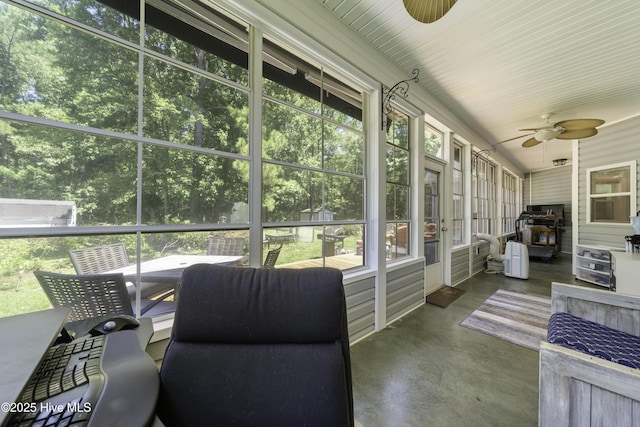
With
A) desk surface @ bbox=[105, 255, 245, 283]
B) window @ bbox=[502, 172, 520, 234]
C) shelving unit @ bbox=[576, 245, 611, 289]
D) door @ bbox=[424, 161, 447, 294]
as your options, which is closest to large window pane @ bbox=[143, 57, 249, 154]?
desk surface @ bbox=[105, 255, 245, 283]

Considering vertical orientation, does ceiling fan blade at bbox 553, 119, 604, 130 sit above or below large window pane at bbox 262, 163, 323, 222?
above

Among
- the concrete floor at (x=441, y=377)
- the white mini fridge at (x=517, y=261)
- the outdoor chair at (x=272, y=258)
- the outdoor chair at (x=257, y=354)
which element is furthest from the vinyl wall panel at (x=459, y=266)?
the outdoor chair at (x=257, y=354)

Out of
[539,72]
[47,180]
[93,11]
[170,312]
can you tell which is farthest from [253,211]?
[539,72]

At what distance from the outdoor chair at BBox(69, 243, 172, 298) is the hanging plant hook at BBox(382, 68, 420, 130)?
8.08 ft

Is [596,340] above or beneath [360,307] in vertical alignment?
above

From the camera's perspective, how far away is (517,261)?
429cm

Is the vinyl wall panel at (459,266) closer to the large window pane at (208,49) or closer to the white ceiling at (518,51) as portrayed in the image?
the white ceiling at (518,51)

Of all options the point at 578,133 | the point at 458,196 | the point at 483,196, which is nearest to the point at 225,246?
the point at 458,196

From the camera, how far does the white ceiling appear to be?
191 cm

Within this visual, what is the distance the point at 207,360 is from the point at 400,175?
2.81m

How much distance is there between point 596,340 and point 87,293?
274 centimetres

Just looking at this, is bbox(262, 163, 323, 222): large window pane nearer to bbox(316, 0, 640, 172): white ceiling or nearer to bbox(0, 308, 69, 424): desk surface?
bbox(0, 308, 69, 424): desk surface

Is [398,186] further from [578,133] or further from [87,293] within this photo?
[578,133]

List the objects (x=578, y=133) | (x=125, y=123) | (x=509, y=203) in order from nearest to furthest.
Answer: (x=125, y=123)
(x=578, y=133)
(x=509, y=203)
